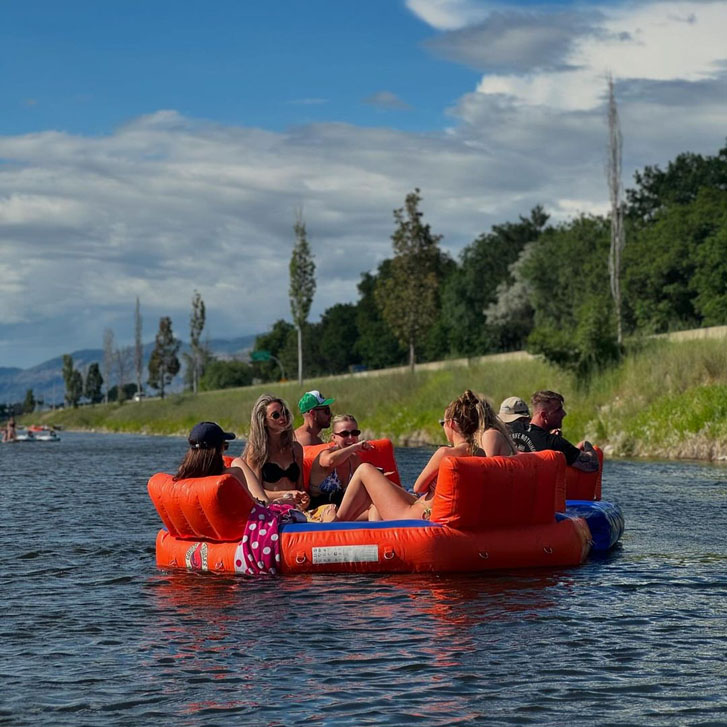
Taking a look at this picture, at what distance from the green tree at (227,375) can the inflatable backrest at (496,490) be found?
14144 cm

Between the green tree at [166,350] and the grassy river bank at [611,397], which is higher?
the green tree at [166,350]

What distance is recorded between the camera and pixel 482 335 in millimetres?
91125

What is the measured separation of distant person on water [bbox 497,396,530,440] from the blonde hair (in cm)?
283

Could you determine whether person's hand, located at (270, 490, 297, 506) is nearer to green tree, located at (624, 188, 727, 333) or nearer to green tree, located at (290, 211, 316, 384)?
green tree, located at (624, 188, 727, 333)

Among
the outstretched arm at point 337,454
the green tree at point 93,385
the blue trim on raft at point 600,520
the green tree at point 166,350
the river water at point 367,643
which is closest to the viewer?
the river water at point 367,643

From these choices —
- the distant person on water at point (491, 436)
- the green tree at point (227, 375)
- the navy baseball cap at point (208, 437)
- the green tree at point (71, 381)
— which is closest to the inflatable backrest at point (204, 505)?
the navy baseball cap at point (208, 437)

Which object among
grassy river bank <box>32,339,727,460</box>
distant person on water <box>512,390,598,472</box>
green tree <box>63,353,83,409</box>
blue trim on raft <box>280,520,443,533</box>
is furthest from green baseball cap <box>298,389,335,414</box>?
green tree <box>63,353,83,409</box>

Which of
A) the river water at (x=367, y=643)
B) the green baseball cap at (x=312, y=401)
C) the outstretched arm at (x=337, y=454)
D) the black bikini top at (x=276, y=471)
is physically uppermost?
the green baseball cap at (x=312, y=401)

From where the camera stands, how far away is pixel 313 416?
1361cm

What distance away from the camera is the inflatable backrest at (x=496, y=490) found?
11.8 meters

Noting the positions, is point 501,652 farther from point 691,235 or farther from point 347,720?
point 691,235

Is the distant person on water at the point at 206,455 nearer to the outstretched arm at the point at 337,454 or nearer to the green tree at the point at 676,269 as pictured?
the outstretched arm at the point at 337,454

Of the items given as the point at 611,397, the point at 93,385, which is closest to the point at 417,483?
the point at 611,397

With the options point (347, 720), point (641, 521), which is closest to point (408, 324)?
point (641, 521)
